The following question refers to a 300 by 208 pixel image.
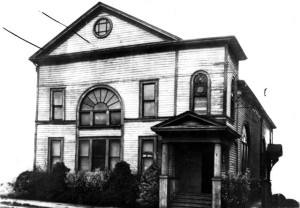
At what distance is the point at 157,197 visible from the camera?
19.4m

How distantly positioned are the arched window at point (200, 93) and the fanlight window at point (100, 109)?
188 inches

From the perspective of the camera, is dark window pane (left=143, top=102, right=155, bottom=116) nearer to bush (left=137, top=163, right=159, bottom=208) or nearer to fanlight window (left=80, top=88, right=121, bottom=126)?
fanlight window (left=80, top=88, right=121, bottom=126)

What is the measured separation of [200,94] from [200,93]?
2.1 inches

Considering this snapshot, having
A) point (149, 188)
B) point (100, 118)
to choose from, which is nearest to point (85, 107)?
point (100, 118)

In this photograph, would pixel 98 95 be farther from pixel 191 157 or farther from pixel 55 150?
pixel 191 157

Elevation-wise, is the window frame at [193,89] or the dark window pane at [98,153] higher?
the window frame at [193,89]

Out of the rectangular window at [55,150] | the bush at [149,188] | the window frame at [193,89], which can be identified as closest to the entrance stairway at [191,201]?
the bush at [149,188]

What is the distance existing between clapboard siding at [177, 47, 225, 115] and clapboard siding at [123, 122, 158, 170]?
227 cm

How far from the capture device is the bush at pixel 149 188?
19.3m

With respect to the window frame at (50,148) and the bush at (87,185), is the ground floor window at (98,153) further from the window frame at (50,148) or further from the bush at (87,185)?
the window frame at (50,148)

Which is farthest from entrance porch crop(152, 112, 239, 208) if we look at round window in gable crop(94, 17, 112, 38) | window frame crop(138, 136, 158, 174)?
round window in gable crop(94, 17, 112, 38)

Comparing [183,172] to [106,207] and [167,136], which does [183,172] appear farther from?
[106,207]

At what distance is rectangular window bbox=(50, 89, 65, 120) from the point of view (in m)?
24.8

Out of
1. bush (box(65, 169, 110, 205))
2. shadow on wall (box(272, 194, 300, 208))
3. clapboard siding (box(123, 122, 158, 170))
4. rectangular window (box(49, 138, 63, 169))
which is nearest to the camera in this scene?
bush (box(65, 169, 110, 205))
